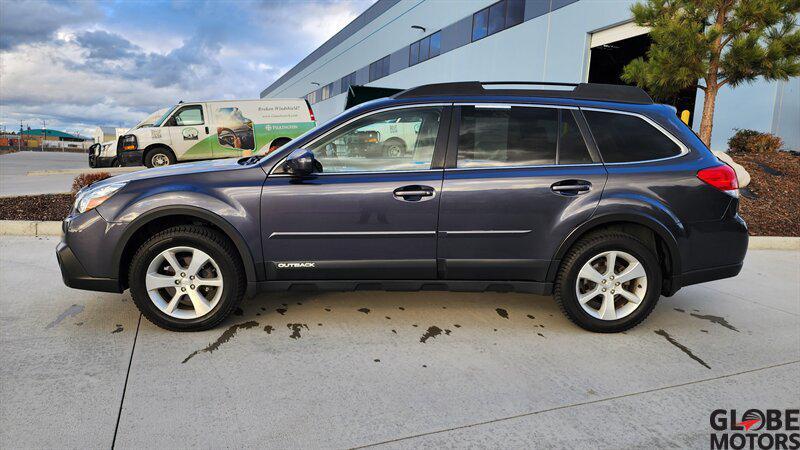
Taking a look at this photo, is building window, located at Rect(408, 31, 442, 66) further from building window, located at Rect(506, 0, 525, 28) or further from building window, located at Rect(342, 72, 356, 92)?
building window, located at Rect(342, 72, 356, 92)

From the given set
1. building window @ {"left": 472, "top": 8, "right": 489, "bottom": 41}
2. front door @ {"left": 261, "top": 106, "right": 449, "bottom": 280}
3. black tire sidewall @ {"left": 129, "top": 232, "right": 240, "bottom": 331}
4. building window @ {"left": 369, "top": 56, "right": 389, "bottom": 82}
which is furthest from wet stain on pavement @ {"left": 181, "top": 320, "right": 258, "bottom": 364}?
building window @ {"left": 369, "top": 56, "right": 389, "bottom": 82}

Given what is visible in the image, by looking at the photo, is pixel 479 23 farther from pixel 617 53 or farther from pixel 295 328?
pixel 295 328

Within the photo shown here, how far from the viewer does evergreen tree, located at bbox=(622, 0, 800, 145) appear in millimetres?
8453

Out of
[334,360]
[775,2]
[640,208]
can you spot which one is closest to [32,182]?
[334,360]

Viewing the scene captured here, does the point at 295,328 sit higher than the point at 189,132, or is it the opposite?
the point at 189,132

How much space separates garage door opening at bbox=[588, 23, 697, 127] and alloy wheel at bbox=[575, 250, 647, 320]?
13.5 metres

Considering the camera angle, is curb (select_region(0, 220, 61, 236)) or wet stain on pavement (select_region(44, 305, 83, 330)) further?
curb (select_region(0, 220, 61, 236))

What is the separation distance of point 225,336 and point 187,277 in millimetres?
478

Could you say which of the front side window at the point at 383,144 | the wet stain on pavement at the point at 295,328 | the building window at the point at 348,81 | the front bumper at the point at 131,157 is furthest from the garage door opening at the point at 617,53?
the building window at the point at 348,81

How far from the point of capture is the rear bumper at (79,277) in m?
3.35

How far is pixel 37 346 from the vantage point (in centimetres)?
316

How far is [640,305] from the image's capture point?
350cm

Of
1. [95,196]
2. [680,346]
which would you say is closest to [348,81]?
[95,196]

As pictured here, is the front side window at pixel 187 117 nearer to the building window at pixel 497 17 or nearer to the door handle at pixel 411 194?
the door handle at pixel 411 194
